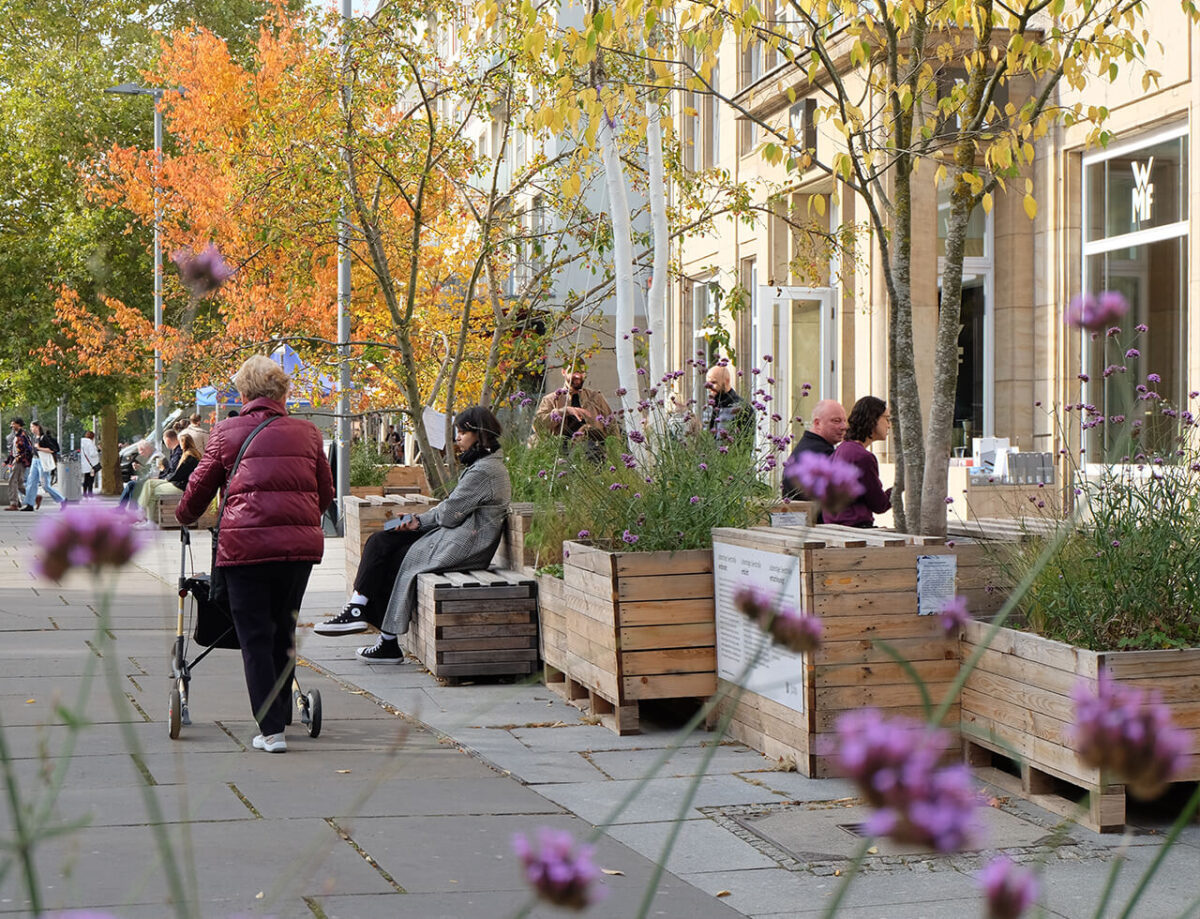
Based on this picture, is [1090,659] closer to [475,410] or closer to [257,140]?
[475,410]

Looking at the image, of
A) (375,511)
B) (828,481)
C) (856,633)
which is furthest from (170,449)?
(828,481)

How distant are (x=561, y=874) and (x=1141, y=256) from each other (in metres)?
15.0

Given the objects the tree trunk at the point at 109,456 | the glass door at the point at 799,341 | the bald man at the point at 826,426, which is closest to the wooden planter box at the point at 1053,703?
the bald man at the point at 826,426

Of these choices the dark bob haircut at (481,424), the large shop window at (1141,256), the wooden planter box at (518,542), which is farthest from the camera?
the large shop window at (1141,256)

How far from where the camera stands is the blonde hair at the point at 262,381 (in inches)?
299

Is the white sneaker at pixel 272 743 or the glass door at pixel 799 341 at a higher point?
the glass door at pixel 799 341

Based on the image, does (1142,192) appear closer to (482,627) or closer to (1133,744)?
(482,627)

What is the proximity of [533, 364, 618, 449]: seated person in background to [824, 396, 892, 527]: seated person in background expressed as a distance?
5.91 ft

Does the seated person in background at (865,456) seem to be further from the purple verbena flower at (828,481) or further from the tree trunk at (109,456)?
the tree trunk at (109,456)

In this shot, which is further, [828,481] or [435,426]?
[435,426]

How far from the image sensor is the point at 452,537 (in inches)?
404

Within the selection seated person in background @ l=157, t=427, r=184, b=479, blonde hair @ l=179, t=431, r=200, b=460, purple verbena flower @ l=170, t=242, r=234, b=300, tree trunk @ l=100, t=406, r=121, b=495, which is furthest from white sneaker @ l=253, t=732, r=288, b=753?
tree trunk @ l=100, t=406, r=121, b=495

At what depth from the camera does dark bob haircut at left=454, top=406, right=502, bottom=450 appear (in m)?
10.0

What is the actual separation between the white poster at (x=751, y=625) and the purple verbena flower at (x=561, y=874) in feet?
17.0
